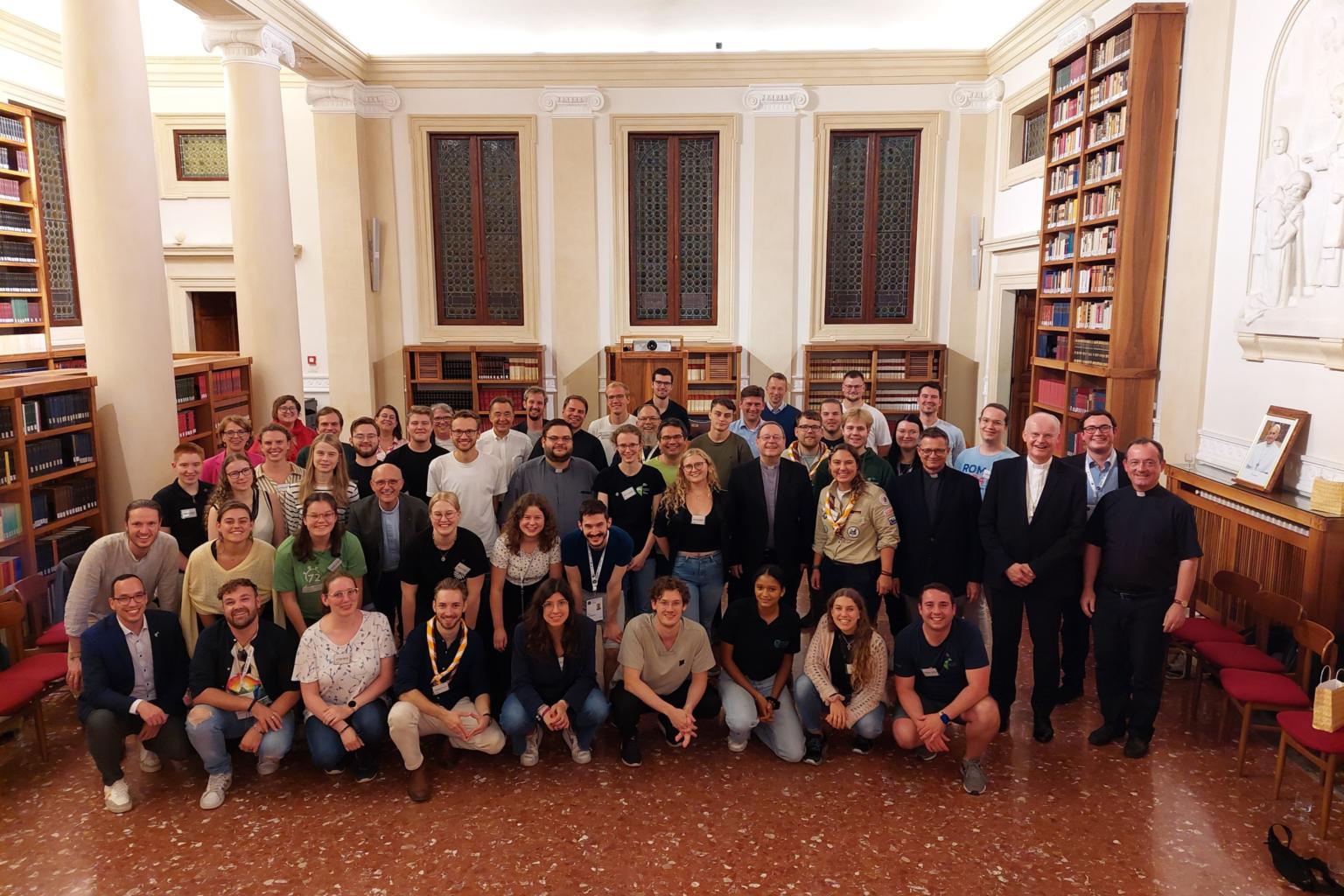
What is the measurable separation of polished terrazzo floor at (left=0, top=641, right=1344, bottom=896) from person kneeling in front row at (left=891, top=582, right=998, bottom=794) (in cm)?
19

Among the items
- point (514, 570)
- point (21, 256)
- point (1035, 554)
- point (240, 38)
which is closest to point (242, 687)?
point (514, 570)

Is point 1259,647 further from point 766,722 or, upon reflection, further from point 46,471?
point 46,471

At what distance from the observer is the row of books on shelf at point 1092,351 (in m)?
6.73

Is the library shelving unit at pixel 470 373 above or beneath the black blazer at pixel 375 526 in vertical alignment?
above

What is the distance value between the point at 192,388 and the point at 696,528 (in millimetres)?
5180

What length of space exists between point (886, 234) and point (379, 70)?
615 cm

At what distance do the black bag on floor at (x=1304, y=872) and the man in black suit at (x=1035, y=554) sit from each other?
1.14 m

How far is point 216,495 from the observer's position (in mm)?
4742

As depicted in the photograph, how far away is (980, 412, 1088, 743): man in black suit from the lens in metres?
4.38

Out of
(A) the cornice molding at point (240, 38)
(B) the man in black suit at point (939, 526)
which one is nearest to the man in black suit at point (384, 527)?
(B) the man in black suit at point (939, 526)

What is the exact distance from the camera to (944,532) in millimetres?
4648

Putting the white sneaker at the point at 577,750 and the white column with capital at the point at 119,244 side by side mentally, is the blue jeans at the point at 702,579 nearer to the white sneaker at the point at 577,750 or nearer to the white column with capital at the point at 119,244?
the white sneaker at the point at 577,750

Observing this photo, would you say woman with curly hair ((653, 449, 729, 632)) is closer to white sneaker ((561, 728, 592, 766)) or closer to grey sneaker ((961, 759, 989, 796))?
white sneaker ((561, 728, 592, 766))

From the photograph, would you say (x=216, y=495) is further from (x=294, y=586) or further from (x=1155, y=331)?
(x=1155, y=331)
